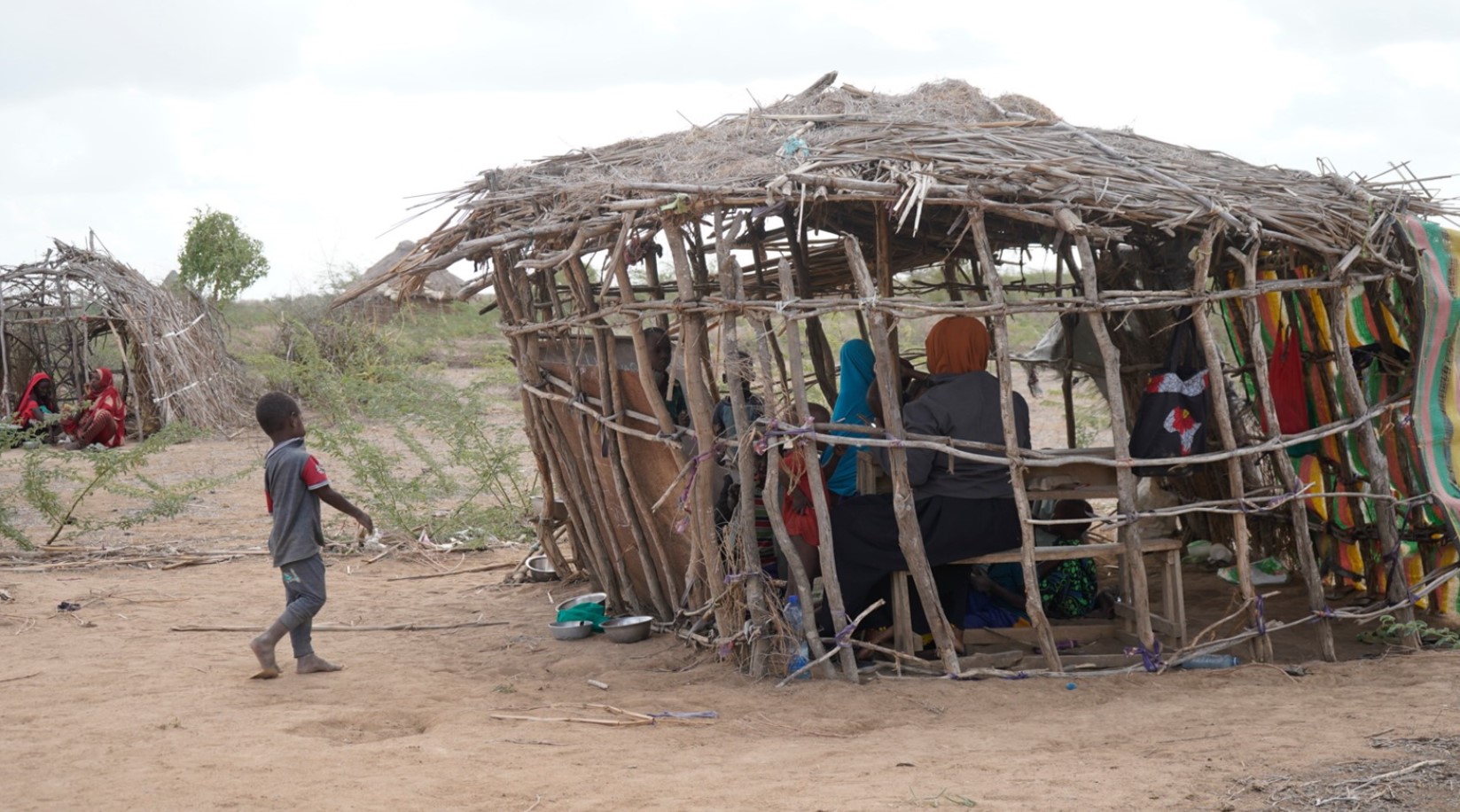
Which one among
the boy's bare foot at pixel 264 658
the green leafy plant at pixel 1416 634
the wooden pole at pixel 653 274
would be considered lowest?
the green leafy plant at pixel 1416 634

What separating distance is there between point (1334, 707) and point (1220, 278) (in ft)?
8.98

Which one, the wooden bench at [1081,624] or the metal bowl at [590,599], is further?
the metal bowl at [590,599]

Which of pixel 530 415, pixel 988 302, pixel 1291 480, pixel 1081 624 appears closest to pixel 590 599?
pixel 530 415

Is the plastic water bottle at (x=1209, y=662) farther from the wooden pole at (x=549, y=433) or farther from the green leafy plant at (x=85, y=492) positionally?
the green leafy plant at (x=85, y=492)

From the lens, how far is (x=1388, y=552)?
17.7 feet

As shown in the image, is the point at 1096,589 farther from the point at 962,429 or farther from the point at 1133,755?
the point at 1133,755

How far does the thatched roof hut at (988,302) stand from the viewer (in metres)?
4.85

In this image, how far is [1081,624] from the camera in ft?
18.3

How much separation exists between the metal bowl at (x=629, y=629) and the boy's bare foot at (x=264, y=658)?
59.2 inches

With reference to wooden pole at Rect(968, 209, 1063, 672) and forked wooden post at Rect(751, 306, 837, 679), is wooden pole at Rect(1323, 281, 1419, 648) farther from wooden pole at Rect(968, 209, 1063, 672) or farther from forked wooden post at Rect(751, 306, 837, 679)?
forked wooden post at Rect(751, 306, 837, 679)

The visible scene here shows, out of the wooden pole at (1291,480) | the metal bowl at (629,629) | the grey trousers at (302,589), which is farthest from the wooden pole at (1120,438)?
the grey trousers at (302,589)

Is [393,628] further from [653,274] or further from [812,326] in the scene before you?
[812,326]

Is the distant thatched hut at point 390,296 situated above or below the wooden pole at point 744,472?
above

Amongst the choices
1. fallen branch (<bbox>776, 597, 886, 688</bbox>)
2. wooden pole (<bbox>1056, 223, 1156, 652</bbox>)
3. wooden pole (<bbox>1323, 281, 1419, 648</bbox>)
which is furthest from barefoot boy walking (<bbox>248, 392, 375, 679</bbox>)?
wooden pole (<bbox>1323, 281, 1419, 648</bbox>)
